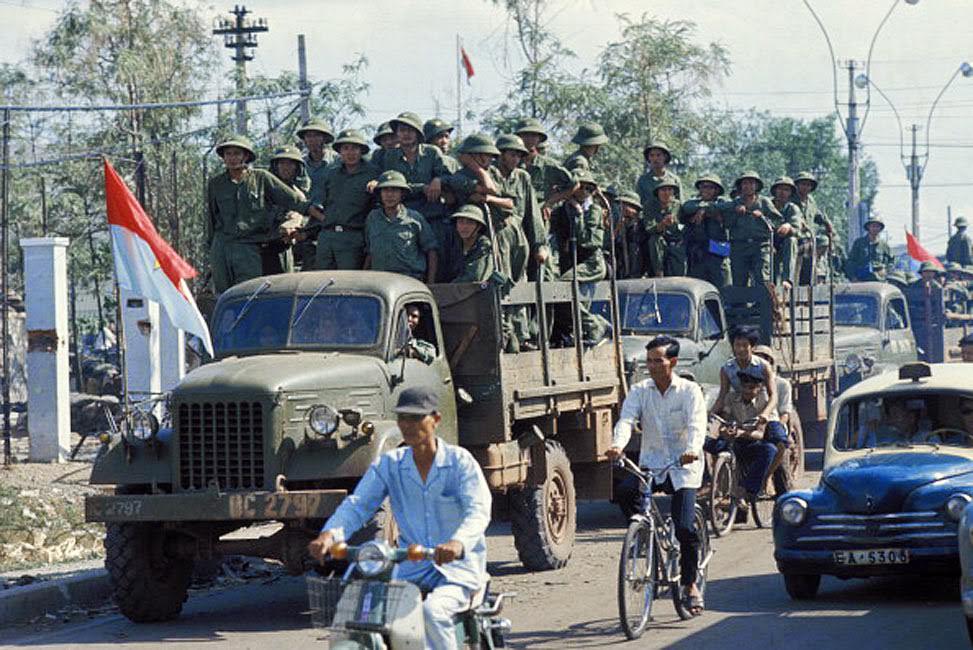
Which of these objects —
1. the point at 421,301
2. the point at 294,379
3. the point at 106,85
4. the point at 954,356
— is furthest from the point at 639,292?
the point at 106,85

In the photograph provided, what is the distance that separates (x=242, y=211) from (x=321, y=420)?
11.9 feet

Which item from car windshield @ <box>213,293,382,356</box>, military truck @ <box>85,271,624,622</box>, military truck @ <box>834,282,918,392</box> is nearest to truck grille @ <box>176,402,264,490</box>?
military truck @ <box>85,271,624,622</box>

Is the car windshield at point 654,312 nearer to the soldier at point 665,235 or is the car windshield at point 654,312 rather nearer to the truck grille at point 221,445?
the soldier at point 665,235

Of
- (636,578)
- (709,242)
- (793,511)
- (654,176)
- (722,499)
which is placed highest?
(654,176)

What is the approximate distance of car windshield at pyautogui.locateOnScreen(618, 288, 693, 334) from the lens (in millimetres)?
18266

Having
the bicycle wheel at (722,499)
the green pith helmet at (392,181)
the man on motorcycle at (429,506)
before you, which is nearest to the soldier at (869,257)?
the bicycle wheel at (722,499)

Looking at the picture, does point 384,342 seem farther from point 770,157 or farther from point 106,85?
point 770,157

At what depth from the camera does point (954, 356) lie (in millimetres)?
Answer: 28781

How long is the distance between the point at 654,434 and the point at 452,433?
2202 mm

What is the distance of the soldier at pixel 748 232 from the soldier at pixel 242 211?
24.7 ft

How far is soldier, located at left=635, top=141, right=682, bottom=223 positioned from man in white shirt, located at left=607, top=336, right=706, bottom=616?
882cm

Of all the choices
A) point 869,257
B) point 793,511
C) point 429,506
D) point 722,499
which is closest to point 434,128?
point 722,499

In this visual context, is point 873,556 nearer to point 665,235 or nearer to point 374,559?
point 374,559

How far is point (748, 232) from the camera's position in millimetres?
20922
